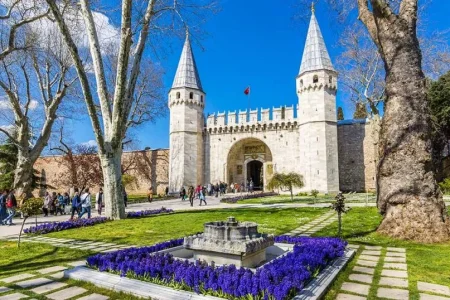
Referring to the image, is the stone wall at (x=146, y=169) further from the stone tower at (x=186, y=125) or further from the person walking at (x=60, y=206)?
the person walking at (x=60, y=206)

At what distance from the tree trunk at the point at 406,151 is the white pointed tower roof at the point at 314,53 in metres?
20.1

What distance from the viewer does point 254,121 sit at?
3077cm

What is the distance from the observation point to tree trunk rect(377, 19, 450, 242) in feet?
21.1

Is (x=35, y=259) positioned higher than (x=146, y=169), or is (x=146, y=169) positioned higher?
(x=146, y=169)

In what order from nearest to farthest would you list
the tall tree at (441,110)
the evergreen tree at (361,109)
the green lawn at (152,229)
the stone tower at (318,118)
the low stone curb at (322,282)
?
the low stone curb at (322,282)
the green lawn at (152,229)
the evergreen tree at (361,109)
the tall tree at (441,110)
the stone tower at (318,118)

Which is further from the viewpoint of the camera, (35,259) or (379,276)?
(35,259)

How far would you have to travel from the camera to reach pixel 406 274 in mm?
4172

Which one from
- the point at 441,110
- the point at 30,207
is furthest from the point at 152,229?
the point at 441,110

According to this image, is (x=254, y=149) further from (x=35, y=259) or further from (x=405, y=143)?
(x=35, y=259)

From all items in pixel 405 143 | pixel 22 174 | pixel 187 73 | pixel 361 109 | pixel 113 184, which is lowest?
pixel 113 184

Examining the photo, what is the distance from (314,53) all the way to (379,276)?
25.8m

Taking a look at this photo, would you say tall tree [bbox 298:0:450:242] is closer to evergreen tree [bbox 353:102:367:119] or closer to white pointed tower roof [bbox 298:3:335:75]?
evergreen tree [bbox 353:102:367:119]

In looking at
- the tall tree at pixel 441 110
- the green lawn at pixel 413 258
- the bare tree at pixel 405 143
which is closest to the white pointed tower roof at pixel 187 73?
the tall tree at pixel 441 110

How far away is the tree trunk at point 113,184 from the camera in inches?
409
